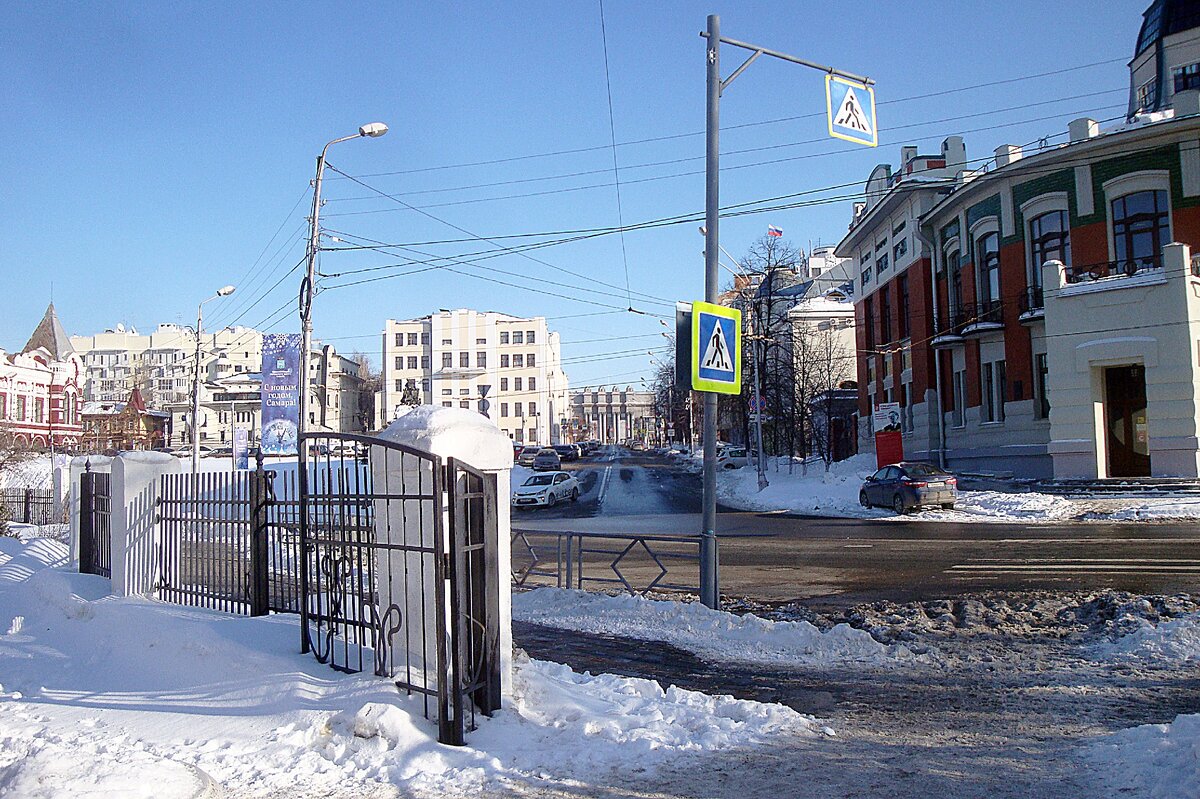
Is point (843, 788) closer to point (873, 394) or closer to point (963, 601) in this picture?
point (963, 601)

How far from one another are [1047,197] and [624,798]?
36.3m

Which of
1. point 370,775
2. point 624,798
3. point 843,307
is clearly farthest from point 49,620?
point 843,307

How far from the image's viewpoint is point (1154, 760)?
5.57 m


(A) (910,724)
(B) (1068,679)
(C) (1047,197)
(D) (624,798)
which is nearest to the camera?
(D) (624,798)

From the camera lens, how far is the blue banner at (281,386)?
2561 cm

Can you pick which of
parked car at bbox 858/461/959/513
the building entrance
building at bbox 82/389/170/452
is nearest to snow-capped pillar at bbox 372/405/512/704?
parked car at bbox 858/461/959/513

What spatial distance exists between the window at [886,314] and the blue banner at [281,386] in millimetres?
35882

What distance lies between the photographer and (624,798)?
533 centimetres

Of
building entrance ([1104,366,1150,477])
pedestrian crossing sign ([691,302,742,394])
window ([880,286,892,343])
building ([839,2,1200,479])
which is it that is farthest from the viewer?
window ([880,286,892,343])

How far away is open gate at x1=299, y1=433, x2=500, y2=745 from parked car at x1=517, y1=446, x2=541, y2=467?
192 feet

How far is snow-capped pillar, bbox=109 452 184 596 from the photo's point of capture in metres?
10.4

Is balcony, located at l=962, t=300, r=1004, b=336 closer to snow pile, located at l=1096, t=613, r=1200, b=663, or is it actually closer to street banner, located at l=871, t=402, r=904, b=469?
street banner, located at l=871, t=402, r=904, b=469

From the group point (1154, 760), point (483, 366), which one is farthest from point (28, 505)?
point (483, 366)

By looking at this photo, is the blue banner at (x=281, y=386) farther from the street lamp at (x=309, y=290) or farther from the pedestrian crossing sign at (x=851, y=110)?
the pedestrian crossing sign at (x=851, y=110)
